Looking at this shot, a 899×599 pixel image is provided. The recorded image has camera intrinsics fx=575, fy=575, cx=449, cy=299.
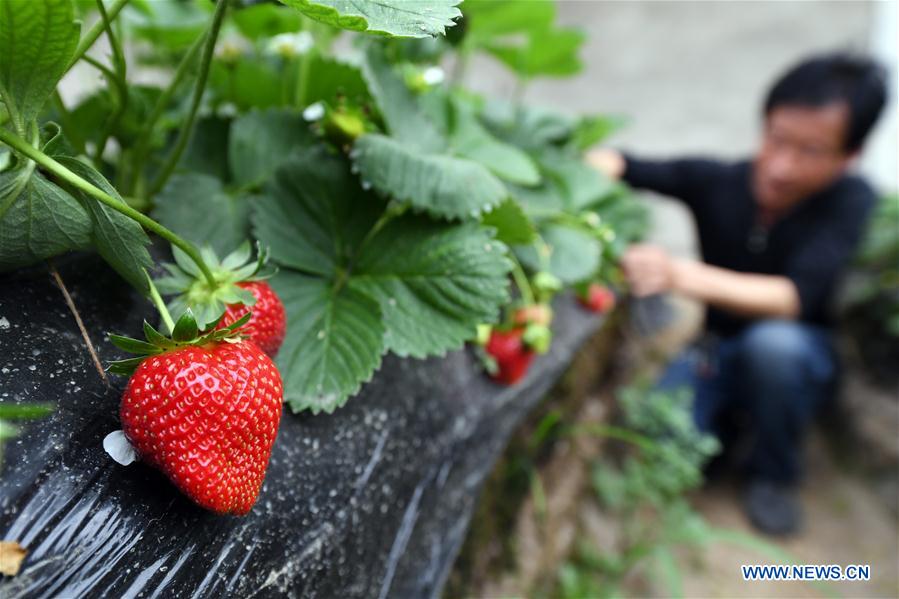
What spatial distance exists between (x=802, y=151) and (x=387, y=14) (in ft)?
4.38

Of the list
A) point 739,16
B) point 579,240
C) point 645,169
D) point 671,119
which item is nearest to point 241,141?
point 579,240

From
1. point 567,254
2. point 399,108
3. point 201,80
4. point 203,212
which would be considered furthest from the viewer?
point 567,254

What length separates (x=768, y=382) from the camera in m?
1.40

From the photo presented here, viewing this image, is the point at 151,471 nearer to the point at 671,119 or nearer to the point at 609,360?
the point at 609,360

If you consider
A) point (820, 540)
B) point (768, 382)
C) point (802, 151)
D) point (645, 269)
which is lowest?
point (820, 540)

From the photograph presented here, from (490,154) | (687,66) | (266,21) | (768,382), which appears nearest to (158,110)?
(266,21)

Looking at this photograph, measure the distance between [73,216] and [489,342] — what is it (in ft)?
1.54

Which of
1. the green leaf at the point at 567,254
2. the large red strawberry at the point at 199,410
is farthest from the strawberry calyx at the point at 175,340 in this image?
the green leaf at the point at 567,254

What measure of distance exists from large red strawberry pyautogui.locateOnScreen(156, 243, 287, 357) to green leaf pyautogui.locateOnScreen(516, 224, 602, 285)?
416 millimetres

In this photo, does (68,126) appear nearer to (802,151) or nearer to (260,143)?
(260,143)

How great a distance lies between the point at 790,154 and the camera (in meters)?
1.34

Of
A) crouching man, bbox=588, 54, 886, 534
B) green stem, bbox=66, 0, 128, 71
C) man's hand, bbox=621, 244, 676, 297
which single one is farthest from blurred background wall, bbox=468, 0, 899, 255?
green stem, bbox=66, 0, 128, 71

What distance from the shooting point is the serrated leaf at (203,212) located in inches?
19.2

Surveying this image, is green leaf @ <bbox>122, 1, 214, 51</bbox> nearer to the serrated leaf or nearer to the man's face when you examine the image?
the serrated leaf
